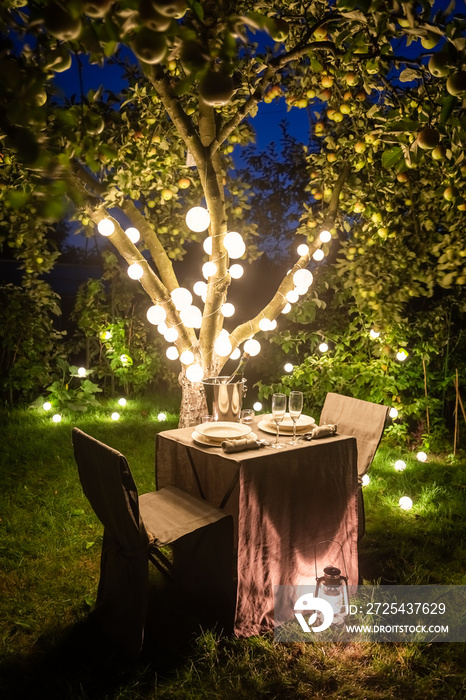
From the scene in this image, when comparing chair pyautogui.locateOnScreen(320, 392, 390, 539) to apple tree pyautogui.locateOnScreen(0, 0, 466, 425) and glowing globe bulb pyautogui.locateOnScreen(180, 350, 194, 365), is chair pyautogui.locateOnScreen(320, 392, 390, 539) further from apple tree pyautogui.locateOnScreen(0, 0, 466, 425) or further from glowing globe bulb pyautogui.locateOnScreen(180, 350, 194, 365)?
Answer: glowing globe bulb pyautogui.locateOnScreen(180, 350, 194, 365)

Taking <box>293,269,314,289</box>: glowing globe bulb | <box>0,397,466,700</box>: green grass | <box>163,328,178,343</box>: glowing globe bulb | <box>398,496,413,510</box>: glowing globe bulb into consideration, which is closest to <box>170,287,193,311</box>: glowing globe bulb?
<box>163,328,178,343</box>: glowing globe bulb

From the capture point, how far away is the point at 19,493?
3.70 m

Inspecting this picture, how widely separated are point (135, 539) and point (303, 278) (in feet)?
7.53

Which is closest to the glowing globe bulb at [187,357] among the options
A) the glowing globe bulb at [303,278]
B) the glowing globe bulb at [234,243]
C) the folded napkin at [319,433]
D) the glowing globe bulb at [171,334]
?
the glowing globe bulb at [171,334]

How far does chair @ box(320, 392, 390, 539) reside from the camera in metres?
3.01

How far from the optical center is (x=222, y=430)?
252 cm

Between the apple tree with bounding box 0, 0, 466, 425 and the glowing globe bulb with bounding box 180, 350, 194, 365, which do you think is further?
the glowing globe bulb with bounding box 180, 350, 194, 365

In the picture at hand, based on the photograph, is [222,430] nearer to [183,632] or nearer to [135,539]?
[135,539]

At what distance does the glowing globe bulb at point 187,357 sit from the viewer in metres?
3.60

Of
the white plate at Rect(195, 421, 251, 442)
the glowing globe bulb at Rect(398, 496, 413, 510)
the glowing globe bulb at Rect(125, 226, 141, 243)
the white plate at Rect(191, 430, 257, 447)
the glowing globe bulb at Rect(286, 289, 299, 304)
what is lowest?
the glowing globe bulb at Rect(398, 496, 413, 510)

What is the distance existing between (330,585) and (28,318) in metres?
5.14

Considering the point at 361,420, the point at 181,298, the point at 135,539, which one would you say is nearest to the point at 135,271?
the point at 181,298

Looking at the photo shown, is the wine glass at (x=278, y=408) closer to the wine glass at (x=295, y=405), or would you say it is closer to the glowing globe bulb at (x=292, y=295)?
the wine glass at (x=295, y=405)

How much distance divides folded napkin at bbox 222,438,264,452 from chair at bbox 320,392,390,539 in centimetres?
91
